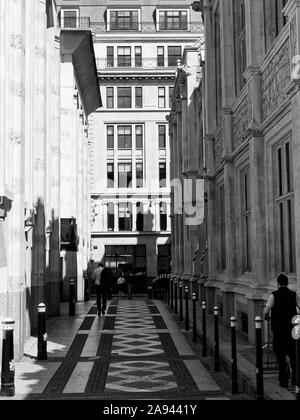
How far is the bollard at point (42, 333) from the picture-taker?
12016 millimetres

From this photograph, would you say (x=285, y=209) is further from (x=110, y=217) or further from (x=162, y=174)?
(x=162, y=174)

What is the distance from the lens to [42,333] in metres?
12.1

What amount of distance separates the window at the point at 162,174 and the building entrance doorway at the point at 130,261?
6115 millimetres

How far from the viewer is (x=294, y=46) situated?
1016cm

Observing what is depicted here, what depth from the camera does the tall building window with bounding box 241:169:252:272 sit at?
1573 cm

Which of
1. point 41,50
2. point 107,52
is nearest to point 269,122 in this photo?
point 41,50

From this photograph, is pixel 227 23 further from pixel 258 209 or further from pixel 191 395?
pixel 191 395

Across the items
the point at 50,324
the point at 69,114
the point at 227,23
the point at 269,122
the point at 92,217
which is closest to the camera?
the point at 269,122

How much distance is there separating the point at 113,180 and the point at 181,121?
24.4m

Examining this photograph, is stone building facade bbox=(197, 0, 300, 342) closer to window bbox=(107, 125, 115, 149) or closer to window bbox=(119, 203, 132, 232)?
window bbox=(119, 203, 132, 232)

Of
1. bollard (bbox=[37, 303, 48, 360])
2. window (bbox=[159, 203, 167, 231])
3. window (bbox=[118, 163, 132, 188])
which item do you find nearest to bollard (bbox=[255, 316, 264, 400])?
bollard (bbox=[37, 303, 48, 360])

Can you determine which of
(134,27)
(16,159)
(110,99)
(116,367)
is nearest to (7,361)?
(116,367)

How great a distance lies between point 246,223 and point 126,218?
40.5m

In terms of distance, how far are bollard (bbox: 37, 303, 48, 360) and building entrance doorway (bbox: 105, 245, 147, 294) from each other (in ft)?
140
